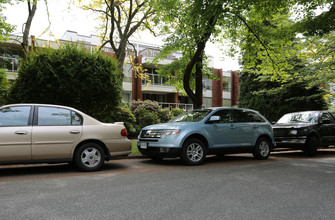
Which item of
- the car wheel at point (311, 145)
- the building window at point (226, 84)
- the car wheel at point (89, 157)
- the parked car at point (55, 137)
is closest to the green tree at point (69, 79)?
the parked car at point (55, 137)

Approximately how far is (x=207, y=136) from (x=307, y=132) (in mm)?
4784

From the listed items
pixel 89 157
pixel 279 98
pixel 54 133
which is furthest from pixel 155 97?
pixel 54 133

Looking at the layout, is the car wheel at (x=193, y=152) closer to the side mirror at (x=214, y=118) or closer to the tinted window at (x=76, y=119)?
the side mirror at (x=214, y=118)

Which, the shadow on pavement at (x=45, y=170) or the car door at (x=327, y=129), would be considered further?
the car door at (x=327, y=129)

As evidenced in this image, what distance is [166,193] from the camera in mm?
5082

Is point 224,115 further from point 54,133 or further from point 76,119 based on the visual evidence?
point 54,133

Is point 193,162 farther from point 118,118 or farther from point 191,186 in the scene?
point 118,118

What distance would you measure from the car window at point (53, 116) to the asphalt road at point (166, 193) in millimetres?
1181

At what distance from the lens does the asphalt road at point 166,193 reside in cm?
401

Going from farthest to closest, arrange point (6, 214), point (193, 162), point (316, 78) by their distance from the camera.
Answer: point (316, 78)
point (193, 162)
point (6, 214)

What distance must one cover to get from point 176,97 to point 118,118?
2199cm

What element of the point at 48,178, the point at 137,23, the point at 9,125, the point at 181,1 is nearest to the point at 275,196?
the point at 48,178

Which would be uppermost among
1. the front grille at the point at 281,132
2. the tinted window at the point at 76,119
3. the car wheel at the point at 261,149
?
the tinted window at the point at 76,119

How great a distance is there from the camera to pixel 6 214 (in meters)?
3.87
